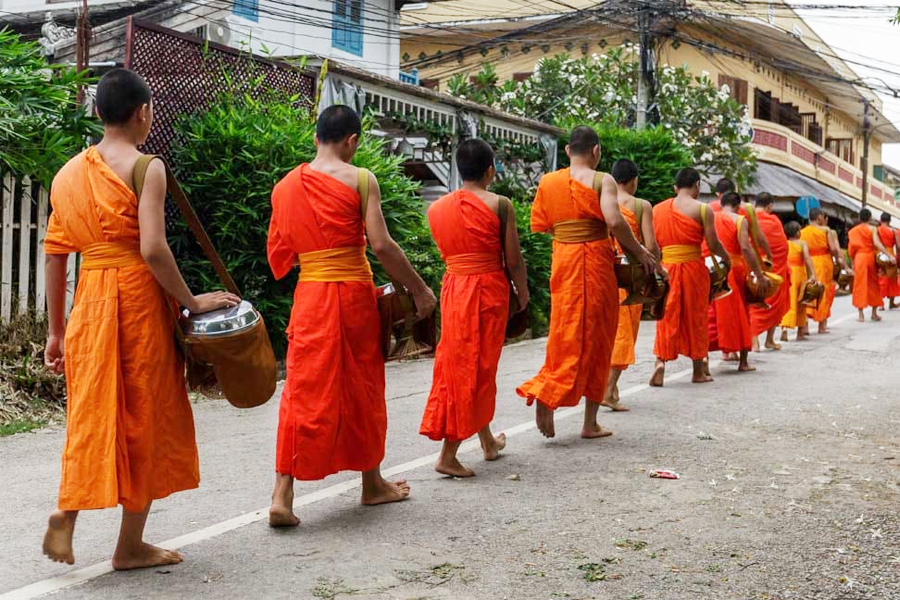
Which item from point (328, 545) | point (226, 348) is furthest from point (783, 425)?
point (226, 348)

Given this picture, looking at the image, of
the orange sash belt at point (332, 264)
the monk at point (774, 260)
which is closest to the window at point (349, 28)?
the monk at point (774, 260)

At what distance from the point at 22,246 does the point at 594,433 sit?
4.88 m

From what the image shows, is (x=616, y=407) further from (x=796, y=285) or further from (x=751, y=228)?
(x=796, y=285)

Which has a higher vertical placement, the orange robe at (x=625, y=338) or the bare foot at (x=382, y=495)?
the orange robe at (x=625, y=338)

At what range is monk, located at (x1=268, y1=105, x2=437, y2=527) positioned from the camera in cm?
484

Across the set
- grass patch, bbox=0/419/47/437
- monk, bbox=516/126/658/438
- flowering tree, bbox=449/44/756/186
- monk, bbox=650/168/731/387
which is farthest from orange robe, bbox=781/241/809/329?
grass patch, bbox=0/419/47/437

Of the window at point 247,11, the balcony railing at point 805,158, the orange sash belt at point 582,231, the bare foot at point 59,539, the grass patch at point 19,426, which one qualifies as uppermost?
the window at point 247,11

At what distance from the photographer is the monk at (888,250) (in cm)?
1939


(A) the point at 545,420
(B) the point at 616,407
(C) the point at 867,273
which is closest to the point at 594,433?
(A) the point at 545,420

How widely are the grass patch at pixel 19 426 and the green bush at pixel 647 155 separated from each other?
12937 mm

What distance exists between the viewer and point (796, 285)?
14.8 meters

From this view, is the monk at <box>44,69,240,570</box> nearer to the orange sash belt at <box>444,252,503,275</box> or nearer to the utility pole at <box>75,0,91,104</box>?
the orange sash belt at <box>444,252,503,275</box>

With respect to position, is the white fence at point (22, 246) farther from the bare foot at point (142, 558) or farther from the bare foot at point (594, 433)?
the bare foot at point (142, 558)

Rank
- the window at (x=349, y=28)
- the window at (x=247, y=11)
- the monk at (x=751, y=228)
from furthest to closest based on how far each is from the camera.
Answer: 1. the window at (x=349, y=28)
2. the window at (x=247, y=11)
3. the monk at (x=751, y=228)
